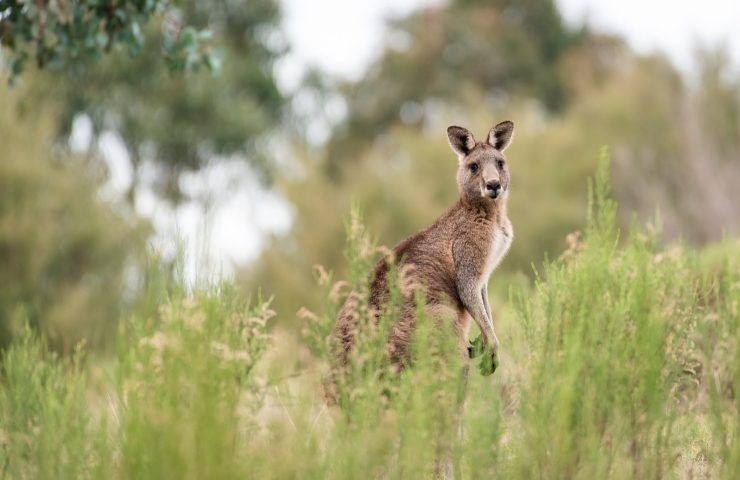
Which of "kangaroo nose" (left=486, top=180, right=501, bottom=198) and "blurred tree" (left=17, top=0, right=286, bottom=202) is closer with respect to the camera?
"kangaroo nose" (left=486, top=180, right=501, bottom=198)

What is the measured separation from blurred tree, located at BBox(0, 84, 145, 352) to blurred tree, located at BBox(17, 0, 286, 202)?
24.5ft

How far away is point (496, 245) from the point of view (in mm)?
7355

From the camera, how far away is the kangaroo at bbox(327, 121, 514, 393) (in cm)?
642

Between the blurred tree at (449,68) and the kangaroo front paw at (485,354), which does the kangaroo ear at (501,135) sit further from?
the blurred tree at (449,68)

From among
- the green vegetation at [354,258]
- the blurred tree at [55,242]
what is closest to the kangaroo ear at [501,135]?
the green vegetation at [354,258]

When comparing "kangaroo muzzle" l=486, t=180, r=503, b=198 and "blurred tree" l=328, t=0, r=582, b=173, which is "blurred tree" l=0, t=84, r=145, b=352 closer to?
"kangaroo muzzle" l=486, t=180, r=503, b=198

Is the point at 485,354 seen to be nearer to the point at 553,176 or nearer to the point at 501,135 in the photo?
the point at 501,135

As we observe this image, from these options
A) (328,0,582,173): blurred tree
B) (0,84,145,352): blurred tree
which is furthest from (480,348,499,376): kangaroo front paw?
(328,0,582,173): blurred tree

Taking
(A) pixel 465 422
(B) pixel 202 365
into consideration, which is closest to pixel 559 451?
(A) pixel 465 422

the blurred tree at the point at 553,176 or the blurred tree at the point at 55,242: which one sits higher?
the blurred tree at the point at 553,176

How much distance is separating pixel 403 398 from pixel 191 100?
2755 cm

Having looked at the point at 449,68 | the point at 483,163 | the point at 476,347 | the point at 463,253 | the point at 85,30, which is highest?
the point at 449,68

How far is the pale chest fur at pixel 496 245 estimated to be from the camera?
7.26 m

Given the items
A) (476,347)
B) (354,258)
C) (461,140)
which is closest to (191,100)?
(461,140)
